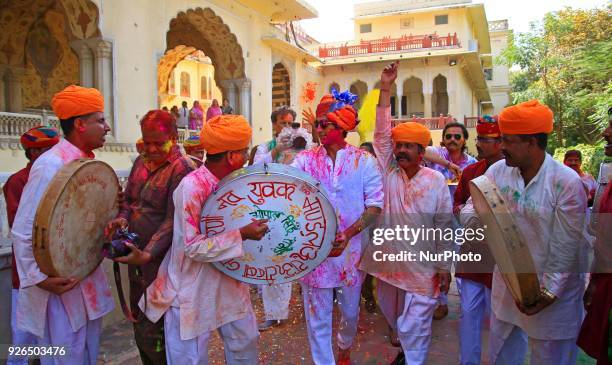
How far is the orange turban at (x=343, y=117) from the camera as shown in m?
3.56

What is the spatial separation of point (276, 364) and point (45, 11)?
46.4ft

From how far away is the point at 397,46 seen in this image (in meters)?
27.1

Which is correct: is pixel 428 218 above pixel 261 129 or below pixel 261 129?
below

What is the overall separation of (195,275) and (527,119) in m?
2.02

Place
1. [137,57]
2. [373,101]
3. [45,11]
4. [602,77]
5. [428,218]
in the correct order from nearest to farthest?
[428,218] → [373,101] → [137,57] → [45,11] → [602,77]

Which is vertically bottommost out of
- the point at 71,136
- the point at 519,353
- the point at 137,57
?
the point at 519,353

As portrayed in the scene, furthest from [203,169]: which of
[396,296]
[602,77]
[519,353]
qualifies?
[602,77]

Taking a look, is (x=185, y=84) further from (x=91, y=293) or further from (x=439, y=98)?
(x=91, y=293)

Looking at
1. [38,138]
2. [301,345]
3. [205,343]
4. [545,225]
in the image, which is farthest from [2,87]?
[545,225]

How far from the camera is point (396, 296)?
3791 millimetres

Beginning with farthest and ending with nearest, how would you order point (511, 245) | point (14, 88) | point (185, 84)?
point (185, 84) → point (14, 88) → point (511, 245)

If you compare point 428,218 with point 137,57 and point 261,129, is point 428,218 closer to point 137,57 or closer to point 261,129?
point 137,57

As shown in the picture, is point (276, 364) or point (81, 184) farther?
point (276, 364)

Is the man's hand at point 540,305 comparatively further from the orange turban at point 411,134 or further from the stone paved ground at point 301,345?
the stone paved ground at point 301,345
